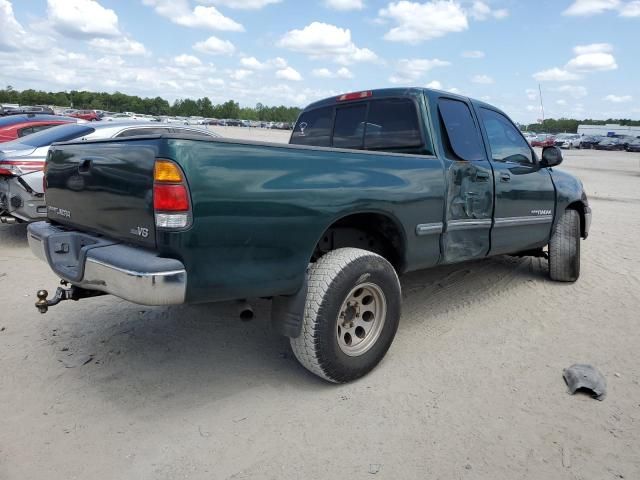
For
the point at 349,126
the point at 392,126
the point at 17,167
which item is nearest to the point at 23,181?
the point at 17,167

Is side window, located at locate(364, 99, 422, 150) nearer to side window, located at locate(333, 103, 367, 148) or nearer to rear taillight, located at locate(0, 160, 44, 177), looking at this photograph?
side window, located at locate(333, 103, 367, 148)

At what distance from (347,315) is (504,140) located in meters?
2.50

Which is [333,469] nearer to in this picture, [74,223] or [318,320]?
[318,320]

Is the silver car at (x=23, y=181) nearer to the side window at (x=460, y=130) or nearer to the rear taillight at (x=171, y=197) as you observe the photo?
the side window at (x=460, y=130)

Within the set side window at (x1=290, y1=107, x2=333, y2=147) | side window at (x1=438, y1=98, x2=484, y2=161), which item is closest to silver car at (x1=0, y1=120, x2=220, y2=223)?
side window at (x1=290, y1=107, x2=333, y2=147)

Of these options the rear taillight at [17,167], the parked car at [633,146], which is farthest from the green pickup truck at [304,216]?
the parked car at [633,146]

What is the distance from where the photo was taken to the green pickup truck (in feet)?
8.26

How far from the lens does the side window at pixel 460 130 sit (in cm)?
404

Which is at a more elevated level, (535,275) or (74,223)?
(74,223)

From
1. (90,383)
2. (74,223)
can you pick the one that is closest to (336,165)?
(74,223)

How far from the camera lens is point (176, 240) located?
2.48 m

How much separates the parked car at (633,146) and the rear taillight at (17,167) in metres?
54.6

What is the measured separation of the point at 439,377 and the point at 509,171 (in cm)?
209

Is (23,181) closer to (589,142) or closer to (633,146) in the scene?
(633,146)
